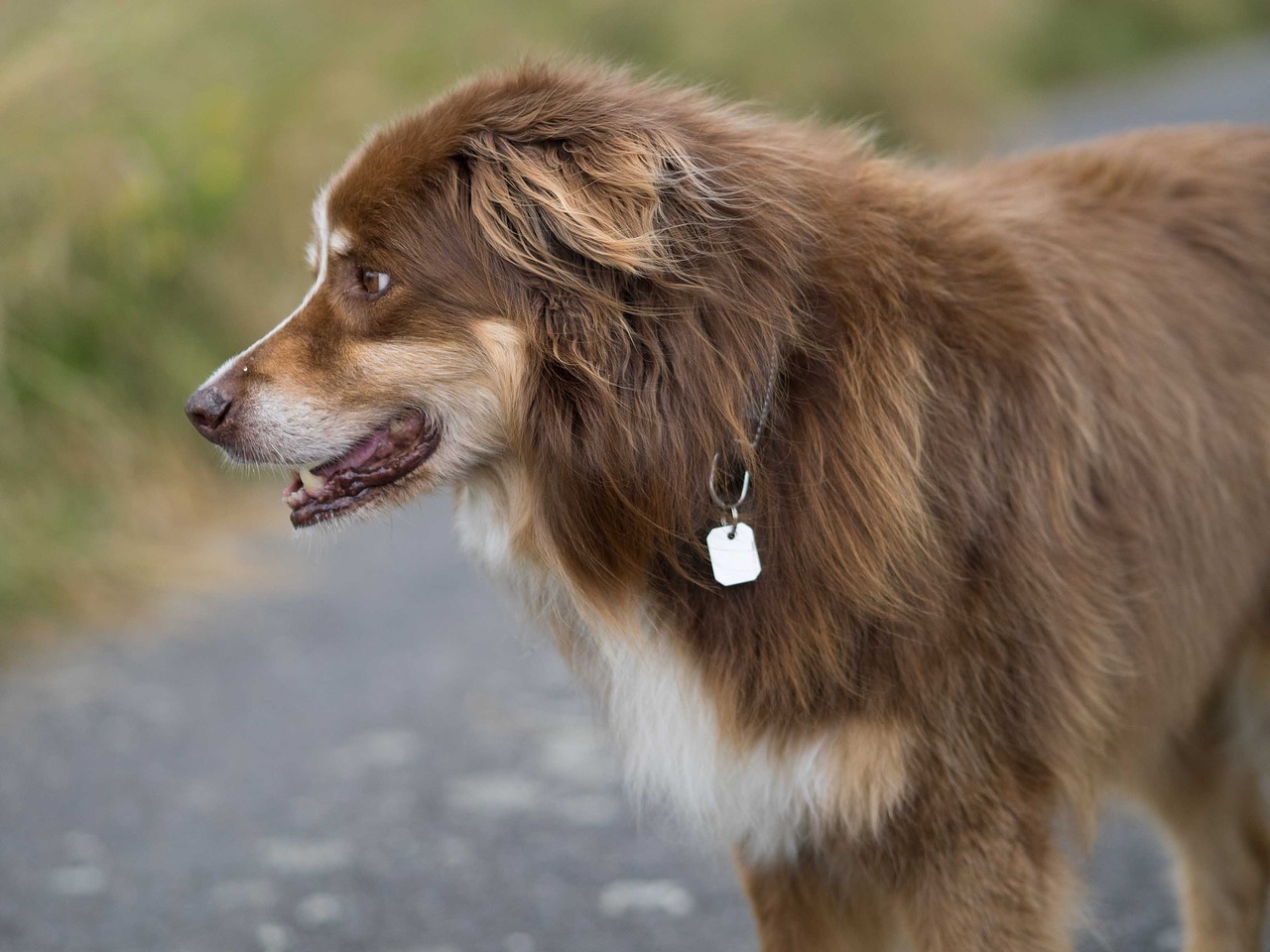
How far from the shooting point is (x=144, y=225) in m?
6.11

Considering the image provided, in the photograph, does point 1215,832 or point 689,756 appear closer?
point 689,756

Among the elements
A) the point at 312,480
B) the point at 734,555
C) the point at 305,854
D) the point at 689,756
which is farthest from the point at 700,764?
the point at 305,854

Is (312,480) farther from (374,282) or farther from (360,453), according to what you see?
(374,282)

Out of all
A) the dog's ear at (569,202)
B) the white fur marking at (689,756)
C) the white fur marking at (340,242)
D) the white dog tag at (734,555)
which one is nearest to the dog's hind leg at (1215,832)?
the white fur marking at (689,756)

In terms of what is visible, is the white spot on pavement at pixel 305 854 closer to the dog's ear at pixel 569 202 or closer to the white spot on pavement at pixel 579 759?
the white spot on pavement at pixel 579 759

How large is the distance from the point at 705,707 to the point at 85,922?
6.58 ft

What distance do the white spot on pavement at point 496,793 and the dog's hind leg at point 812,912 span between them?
1491mm

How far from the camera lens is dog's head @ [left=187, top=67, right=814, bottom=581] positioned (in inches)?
93.0

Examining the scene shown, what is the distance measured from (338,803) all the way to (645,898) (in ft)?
3.63

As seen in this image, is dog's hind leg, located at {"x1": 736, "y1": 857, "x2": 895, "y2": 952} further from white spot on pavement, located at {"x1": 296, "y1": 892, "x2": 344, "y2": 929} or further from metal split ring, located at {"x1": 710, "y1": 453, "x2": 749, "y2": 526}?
white spot on pavement, located at {"x1": 296, "y1": 892, "x2": 344, "y2": 929}

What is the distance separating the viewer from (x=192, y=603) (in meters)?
5.71

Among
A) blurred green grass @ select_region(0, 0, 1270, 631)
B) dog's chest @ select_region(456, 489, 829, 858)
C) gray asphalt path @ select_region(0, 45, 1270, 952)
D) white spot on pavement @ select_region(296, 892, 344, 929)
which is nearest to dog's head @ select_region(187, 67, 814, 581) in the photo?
dog's chest @ select_region(456, 489, 829, 858)

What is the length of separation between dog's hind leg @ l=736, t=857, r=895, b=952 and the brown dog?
0.06ft

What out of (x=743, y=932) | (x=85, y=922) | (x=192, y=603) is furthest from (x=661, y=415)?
(x=192, y=603)
